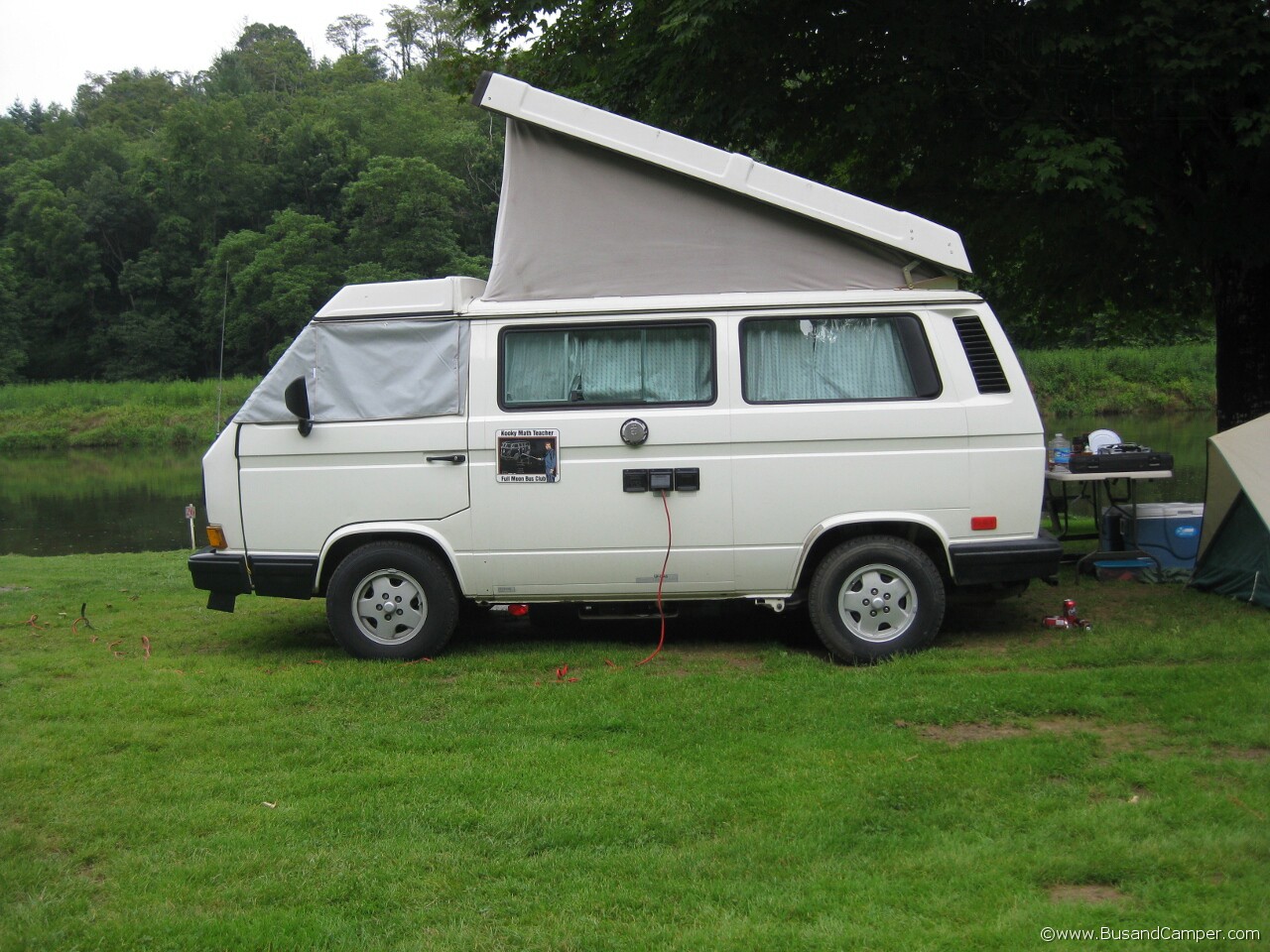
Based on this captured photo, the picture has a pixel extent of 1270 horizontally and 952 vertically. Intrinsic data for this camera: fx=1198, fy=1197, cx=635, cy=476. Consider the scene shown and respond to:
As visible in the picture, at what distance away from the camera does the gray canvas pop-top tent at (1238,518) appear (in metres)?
7.96

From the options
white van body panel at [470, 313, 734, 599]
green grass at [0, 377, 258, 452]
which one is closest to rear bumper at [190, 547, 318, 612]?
white van body panel at [470, 313, 734, 599]

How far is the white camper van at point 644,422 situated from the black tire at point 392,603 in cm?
1

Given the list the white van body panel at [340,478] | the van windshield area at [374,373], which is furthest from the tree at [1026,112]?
the white van body panel at [340,478]

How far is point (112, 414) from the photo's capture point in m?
47.6

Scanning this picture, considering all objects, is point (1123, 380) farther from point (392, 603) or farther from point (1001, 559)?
point (392, 603)

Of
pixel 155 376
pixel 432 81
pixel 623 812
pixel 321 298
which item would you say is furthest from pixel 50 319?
pixel 623 812

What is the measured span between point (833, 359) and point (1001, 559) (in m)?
1.53

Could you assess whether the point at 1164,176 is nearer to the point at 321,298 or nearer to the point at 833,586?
the point at 833,586

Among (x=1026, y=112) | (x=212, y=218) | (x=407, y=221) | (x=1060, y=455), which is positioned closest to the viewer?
(x=1060, y=455)

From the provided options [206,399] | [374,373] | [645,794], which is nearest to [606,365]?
[374,373]

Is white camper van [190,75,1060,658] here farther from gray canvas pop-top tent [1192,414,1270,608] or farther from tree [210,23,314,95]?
tree [210,23,314,95]

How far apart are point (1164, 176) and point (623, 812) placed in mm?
7610

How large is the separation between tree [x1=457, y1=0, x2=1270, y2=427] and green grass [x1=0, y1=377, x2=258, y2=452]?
1429 inches

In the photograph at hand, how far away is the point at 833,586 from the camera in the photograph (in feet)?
23.1
